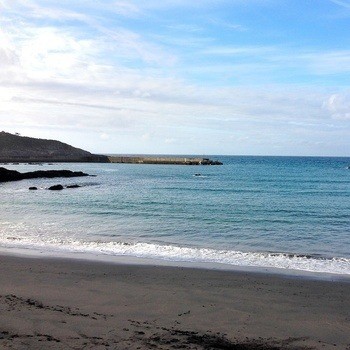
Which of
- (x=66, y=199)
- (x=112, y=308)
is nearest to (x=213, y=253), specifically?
(x=112, y=308)

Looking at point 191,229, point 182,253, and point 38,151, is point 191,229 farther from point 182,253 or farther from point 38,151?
point 38,151

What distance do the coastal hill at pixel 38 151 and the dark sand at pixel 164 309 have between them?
136479 mm

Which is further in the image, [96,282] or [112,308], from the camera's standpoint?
[96,282]

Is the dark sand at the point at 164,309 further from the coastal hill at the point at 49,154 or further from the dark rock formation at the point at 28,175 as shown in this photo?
the coastal hill at the point at 49,154

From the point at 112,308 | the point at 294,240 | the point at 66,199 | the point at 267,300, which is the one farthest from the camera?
the point at 66,199

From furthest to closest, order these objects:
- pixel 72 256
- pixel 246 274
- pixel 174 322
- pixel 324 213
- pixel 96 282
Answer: pixel 324 213 → pixel 72 256 → pixel 246 274 → pixel 96 282 → pixel 174 322

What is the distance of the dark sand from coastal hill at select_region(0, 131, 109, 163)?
448 ft

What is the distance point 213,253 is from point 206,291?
5.19 meters

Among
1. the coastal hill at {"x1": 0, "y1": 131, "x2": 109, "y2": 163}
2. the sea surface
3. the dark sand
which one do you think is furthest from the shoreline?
the coastal hill at {"x1": 0, "y1": 131, "x2": 109, "y2": 163}

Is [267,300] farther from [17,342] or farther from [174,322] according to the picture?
[17,342]

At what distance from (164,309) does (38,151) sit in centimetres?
15950

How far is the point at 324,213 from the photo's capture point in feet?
92.8

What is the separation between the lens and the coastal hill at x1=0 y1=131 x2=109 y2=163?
148637mm

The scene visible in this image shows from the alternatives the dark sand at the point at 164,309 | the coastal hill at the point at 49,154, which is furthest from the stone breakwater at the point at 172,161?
the dark sand at the point at 164,309
